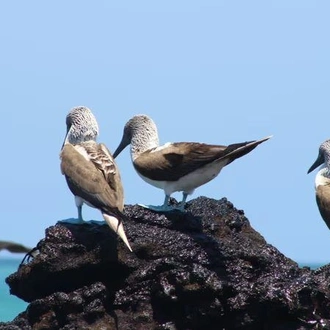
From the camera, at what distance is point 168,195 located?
13977 millimetres

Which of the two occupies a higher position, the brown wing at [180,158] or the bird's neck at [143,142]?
the bird's neck at [143,142]

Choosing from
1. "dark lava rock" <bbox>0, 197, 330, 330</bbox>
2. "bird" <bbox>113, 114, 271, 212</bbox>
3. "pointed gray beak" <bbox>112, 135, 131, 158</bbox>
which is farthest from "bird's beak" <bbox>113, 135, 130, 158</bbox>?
"dark lava rock" <bbox>0, 197, 330, 330</bbox>

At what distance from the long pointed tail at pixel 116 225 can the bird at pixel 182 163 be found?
2.45 feet

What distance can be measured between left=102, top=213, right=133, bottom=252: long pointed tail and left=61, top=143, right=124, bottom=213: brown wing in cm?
9

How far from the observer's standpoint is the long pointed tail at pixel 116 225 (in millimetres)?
11977

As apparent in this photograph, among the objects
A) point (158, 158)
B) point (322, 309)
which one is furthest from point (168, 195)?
point (322, 309)

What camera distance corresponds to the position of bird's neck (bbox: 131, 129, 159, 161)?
14.6 m

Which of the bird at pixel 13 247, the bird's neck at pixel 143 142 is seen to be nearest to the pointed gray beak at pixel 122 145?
the bird's neck at pixel 143 142

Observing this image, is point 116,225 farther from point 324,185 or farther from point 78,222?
point 324,185

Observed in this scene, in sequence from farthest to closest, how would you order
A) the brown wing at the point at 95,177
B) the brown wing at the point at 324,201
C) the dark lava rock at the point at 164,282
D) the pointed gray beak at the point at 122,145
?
the brown wing at the point at 324,201
the pointed gray beak at the point at 122,145
the brown wing at the point at 95,177
the dark lava rock at the point at 164,282

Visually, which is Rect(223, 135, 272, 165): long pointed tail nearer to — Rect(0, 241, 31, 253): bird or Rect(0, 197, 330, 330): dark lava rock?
Rect(0, 197, 330, 330): dark lava rock

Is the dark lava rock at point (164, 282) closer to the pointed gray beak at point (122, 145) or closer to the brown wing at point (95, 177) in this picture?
the brown wing at point (95, 177)

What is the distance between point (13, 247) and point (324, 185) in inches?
402

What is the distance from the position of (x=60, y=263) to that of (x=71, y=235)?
34cm
